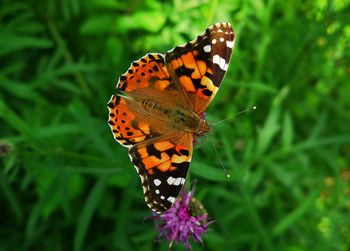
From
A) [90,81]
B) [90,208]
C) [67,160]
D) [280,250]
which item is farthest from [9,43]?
[280,250]

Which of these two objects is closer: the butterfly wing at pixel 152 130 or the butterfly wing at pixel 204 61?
the butterfly wing at pixel 152 130

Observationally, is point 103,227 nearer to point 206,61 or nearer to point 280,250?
point 280,250

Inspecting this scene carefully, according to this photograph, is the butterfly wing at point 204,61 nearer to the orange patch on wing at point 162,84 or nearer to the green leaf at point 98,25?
the orange patch on wing at point 162,84

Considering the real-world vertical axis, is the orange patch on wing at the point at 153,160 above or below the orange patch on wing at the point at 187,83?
below

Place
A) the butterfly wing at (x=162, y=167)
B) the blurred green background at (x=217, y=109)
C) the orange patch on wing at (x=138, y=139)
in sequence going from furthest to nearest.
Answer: the blurred green background at (x=217, y=109), the orange patch on wing at (x=138, y=139), the butterfly wing at (x=162, y=167)

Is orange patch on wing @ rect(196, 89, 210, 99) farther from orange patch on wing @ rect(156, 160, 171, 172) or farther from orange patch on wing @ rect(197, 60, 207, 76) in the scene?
orange patch on wing @ rect(156, 160, 171, 172)

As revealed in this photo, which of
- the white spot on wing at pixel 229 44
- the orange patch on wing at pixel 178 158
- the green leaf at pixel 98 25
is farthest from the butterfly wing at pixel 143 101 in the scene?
the green leaf at pixel 98 25
